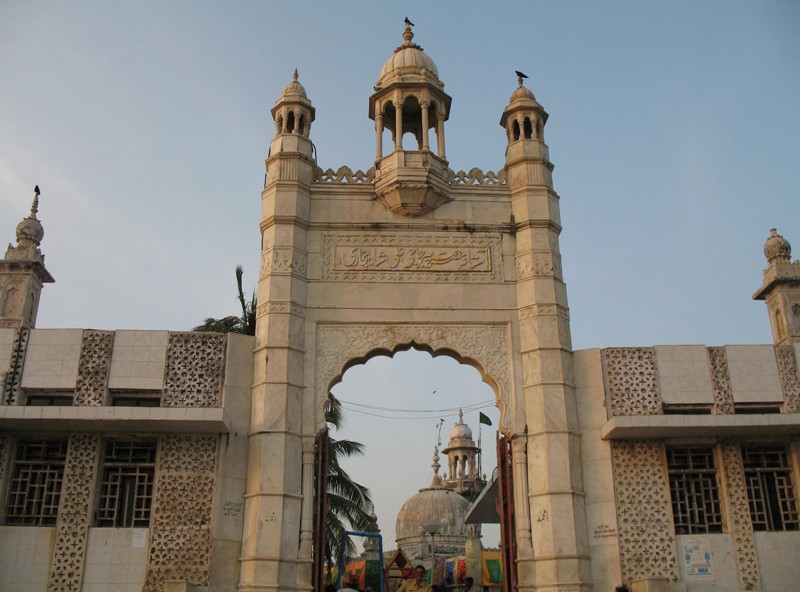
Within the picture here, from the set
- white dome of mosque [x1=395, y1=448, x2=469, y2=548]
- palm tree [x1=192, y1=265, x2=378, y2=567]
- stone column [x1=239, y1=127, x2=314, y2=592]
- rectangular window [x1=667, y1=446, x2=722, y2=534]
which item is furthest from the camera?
white dome of mosque [x1=395, y1=448, x2=469, y2=548]

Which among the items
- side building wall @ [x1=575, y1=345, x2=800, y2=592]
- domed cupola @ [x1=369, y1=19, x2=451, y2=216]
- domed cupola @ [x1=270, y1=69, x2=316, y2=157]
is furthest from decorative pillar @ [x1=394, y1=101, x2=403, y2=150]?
side building wall @ [x1=575, y1=345, x2=800, y2=592]

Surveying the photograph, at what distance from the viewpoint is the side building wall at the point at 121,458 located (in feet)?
38.7

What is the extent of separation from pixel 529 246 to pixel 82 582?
8.75 meters

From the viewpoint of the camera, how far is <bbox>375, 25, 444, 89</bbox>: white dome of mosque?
15.2 meters

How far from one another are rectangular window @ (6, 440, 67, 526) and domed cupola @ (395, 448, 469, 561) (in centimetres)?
2563

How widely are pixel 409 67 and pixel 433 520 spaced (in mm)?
27706

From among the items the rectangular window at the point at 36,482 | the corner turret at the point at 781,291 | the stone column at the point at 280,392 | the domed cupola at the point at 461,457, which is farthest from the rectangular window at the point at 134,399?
the domed cupola at the point at 461,457

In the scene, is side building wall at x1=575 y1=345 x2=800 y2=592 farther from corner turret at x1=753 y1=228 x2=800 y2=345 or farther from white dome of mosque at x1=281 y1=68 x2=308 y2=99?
white dome of mosque at x1=281 y1=68 x2=308 y2=99

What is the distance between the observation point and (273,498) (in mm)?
12016

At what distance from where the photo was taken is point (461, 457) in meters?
45.8

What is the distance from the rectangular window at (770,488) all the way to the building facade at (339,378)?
3cm

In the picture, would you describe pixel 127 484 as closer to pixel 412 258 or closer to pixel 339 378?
pixel 339 378

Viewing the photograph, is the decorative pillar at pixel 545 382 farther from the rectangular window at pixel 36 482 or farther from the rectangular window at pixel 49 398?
the rectangular window at pixel 49 398

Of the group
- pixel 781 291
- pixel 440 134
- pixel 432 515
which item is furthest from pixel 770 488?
pixel 432 515
